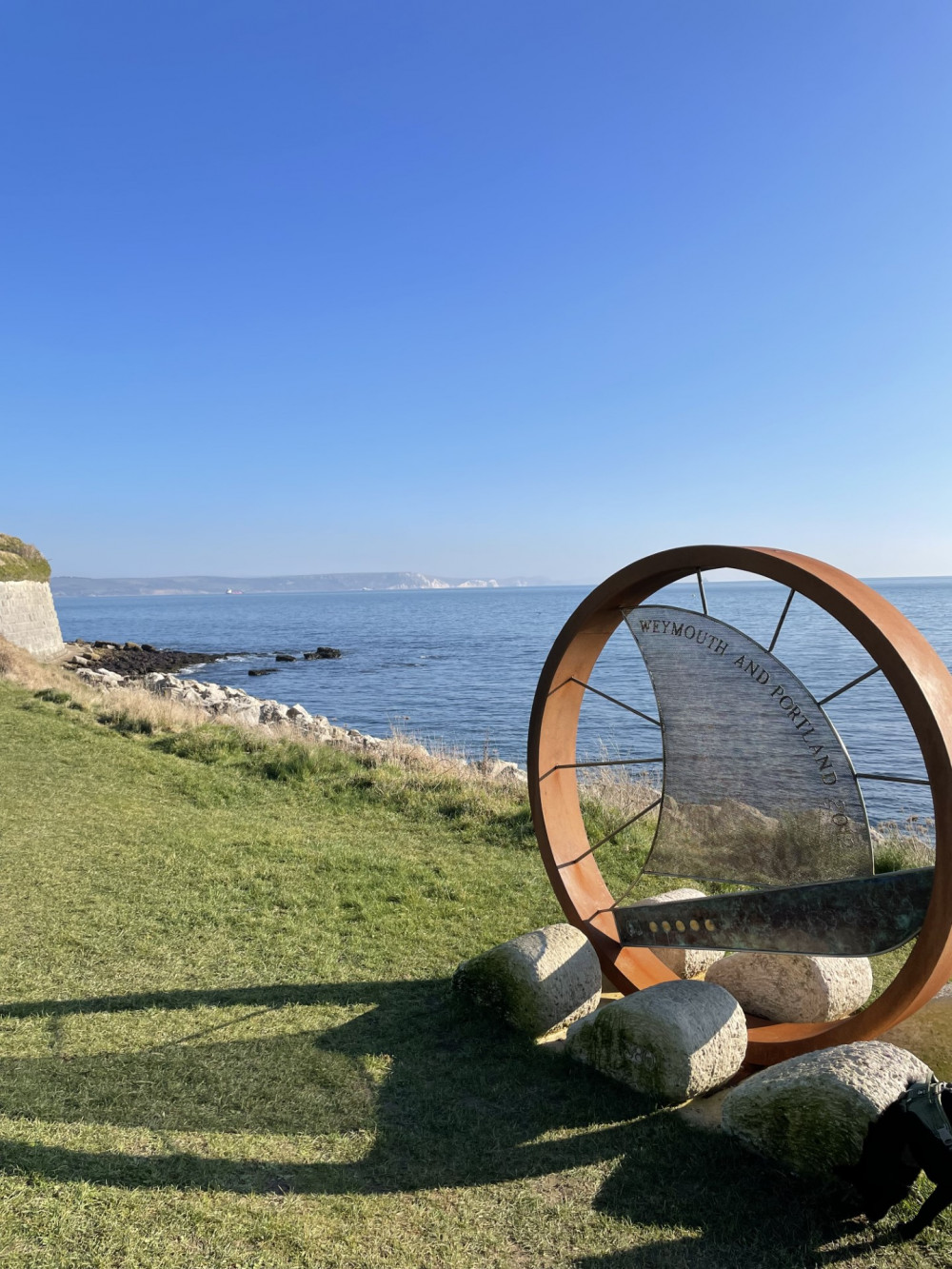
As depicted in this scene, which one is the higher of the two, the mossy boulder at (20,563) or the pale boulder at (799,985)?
the mossy boulder at (20,563)

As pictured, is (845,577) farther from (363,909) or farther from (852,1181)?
(363,909)

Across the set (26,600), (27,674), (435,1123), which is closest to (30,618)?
(26,600)

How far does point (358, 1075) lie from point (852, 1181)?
2.75 m

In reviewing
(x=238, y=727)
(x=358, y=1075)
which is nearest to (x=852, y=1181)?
(x=358, y=1075)

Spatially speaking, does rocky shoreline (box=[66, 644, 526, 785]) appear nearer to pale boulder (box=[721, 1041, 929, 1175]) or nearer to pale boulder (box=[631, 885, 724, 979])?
pale boulder (box=[631, 885, 724, 979])

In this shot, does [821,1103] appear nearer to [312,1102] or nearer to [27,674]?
[312,1102]

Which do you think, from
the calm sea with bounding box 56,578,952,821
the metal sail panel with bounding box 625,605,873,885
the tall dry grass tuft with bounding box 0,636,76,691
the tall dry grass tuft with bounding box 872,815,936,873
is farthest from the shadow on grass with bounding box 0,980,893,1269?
the tall dry grass tuft with bounding box 0,636,76,691

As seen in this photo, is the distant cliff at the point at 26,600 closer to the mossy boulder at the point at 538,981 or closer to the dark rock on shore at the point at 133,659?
the dark rock on shore at the point at 133,659

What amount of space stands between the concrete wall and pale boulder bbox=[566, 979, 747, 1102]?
34.6m

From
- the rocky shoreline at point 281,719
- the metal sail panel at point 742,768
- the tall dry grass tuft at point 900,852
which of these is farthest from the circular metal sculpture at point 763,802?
the rocky shoreline at point 281,719

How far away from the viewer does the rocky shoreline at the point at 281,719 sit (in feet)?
51.5

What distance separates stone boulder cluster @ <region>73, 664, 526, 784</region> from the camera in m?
15.9

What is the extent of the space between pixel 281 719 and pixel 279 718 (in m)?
0.11

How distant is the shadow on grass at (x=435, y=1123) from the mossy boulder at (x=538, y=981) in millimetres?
164
